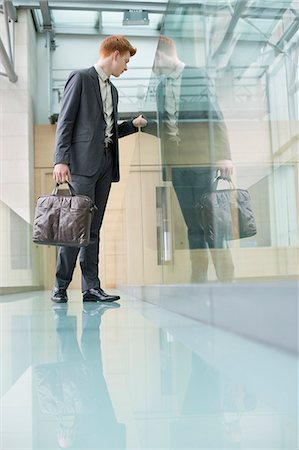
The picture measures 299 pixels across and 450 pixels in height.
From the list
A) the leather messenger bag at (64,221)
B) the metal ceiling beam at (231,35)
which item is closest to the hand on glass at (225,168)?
the metal ceiling beam at (231,35)

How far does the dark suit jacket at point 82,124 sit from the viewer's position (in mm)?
3365

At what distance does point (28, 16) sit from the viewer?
1212 cm

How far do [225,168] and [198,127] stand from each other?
2.28 feet

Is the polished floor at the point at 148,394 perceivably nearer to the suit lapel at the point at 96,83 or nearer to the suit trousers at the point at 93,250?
the suit trousers at the point at 93,250

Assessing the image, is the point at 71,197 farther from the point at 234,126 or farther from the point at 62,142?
the point at 234,126

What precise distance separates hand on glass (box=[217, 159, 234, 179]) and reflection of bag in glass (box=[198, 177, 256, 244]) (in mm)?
31

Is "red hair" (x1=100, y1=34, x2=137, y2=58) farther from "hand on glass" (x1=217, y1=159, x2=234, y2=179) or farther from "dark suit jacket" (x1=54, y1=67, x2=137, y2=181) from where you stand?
"hand on glass" (x1=217, y1=159, x2=234, y2=179)

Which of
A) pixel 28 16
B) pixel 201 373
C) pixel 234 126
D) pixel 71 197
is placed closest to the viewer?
pixel 201 373

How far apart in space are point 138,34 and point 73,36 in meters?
1.61

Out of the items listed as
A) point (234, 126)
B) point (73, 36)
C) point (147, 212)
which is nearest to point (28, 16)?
point (73, 36)

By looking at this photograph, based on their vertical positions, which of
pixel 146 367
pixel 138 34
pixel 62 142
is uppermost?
pixel 138 34

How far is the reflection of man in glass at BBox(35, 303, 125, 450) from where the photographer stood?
2.15 ft

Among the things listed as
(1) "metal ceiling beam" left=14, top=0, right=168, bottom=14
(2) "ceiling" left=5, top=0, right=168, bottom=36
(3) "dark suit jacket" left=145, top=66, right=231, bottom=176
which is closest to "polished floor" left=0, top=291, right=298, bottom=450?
(3) "dark suit jacket" left=145, top=66, right=231, bottom=176

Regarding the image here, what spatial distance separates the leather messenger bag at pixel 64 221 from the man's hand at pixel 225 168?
103cm
